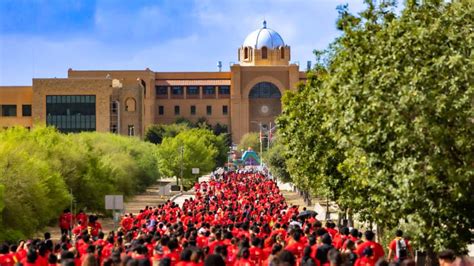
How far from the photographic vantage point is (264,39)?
158375 mm

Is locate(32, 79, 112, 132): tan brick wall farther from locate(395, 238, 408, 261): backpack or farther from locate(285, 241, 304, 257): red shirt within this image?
locate(285, 241, 304, 257): red shirt

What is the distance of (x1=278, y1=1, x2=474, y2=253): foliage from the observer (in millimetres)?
18219

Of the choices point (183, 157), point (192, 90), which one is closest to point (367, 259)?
point (183, 157)

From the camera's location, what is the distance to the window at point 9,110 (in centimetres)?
12100

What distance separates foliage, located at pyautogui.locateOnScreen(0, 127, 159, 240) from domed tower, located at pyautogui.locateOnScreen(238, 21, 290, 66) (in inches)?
3152

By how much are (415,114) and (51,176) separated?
27222 millimetres

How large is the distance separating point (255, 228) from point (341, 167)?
2.82 m

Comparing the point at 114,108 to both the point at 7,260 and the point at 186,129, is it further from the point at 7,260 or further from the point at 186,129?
the point at 7,260

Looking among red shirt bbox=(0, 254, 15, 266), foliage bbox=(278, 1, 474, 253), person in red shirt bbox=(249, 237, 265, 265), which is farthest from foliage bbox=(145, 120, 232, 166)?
red shirt bbox=(0, 254, 15, 266)

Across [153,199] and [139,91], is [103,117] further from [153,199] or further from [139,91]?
[153,199]

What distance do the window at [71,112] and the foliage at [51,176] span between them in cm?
3791

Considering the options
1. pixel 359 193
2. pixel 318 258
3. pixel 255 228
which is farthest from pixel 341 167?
pixel 318 258

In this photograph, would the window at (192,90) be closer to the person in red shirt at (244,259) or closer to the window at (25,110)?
the window at (25,110)

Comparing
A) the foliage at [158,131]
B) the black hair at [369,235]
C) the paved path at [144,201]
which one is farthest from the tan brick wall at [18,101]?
the black hair at [369,235]
